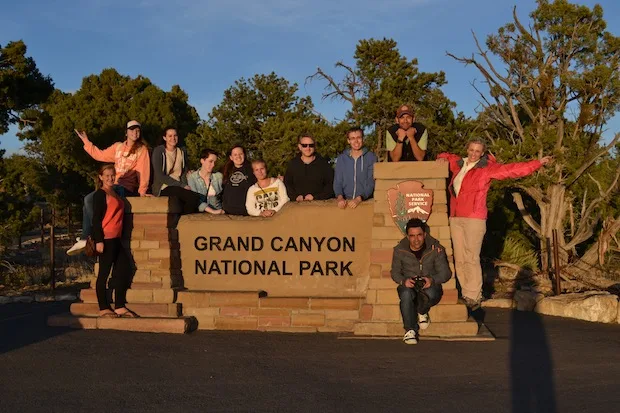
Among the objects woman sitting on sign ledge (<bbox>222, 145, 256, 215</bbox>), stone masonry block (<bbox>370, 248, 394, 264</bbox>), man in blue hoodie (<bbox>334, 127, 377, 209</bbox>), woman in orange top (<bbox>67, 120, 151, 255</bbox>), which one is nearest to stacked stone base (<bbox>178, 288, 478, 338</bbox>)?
stone masonry block (<bbox>370, 248, 394, 264</bbox>)

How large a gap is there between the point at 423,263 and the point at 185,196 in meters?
3.10

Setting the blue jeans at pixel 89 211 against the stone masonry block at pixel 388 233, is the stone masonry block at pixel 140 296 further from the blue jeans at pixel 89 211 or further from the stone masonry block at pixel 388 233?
the stone masonry block at pixel 388 233

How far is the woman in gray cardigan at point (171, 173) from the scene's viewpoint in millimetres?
8664

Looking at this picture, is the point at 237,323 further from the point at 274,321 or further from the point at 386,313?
the point at 386,313

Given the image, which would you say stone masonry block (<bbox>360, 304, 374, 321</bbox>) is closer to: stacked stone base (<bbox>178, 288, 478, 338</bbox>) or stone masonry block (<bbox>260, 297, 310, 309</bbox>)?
stacked stone base (<bbox>178, 288, 478, 338</bbox>)

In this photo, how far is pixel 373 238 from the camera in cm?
779

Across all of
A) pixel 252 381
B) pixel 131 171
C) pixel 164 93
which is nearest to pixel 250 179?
pixel 131 171

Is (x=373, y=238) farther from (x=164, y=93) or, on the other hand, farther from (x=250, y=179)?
(x=164, y=93)

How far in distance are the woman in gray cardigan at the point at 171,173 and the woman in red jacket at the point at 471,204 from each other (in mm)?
3087

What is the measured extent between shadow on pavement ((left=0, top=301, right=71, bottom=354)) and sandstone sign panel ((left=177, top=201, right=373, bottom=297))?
1.75 m

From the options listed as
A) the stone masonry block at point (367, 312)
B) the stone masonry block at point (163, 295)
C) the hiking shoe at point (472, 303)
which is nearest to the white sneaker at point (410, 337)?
the stone masonry block at point (367, 312)

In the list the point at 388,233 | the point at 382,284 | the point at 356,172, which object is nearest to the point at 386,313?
the point at 382,284

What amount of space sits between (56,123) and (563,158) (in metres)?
21.5

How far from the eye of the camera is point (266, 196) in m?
8.52
